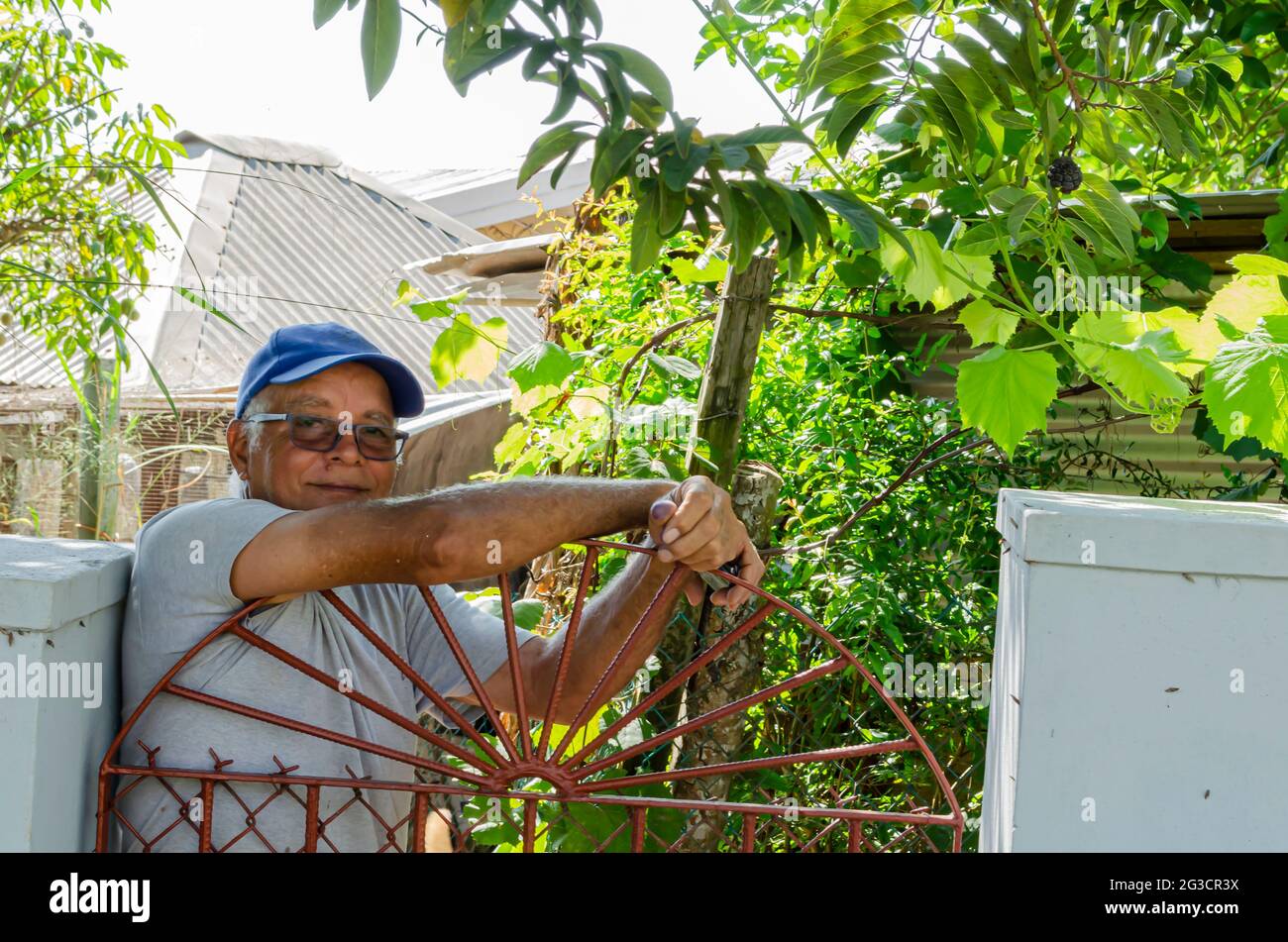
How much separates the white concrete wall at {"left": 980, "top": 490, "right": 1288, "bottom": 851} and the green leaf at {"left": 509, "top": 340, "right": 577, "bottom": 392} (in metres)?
1.26

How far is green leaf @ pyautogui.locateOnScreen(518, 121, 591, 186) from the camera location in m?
1.68

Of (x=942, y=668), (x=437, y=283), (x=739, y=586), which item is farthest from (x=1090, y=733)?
(x=437, y=283)

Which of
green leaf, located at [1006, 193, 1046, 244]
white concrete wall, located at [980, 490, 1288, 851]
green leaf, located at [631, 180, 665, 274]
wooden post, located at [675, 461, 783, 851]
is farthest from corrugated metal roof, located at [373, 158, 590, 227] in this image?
white concrete wall, located at [980, 490, 1288, 851]

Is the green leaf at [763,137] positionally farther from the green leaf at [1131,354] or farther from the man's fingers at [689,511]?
the green leaf at [1131,354]

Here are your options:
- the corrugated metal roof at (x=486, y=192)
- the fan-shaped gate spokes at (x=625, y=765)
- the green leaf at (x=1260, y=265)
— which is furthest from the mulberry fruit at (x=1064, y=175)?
the corrugated metal roof at (x=486, y=192)

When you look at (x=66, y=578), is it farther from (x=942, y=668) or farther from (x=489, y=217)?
(x=489, y=217)

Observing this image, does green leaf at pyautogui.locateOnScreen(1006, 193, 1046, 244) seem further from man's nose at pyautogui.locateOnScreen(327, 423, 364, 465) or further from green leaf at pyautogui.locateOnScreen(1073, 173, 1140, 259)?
man's nose at pyautogui.locateOnScreen(327, 423, 364, 465)

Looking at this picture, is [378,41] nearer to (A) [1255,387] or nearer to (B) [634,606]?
(B) [634,606]

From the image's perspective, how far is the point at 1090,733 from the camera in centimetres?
164

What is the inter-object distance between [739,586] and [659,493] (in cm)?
19

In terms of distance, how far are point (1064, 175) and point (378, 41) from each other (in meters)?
1.59

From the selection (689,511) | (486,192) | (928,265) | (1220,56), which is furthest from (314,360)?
(486,192)

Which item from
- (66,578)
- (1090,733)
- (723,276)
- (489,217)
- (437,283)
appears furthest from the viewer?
(489,217)
